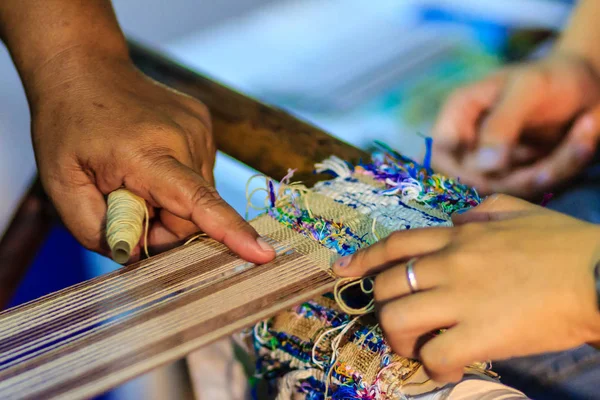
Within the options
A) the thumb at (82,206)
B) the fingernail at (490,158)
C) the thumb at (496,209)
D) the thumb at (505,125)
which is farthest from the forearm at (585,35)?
the thumb at (82,206)

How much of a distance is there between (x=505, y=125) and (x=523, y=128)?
0.10 meters

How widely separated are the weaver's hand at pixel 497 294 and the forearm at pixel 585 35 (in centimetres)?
93

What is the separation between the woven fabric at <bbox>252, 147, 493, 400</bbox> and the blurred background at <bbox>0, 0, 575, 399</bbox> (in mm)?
845

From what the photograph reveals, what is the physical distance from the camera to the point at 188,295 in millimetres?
771

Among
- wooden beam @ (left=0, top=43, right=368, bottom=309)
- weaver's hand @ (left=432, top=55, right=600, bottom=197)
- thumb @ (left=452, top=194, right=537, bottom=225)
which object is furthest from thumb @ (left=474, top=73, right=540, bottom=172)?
thumb @ (left=452, top=194, right=537, bottom=225)

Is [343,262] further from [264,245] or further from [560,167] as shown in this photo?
[560,167]

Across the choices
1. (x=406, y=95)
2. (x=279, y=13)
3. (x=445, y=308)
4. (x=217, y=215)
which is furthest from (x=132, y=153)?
(x=279, y=13)

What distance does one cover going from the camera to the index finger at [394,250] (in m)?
0.69

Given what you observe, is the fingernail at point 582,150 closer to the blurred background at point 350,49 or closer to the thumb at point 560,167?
the thumb at point 560,167

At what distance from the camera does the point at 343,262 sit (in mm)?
768

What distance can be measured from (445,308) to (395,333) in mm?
61

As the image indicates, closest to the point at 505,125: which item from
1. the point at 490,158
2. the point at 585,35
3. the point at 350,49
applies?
the point at 490,158

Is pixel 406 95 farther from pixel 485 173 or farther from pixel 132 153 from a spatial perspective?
pixel 132 153

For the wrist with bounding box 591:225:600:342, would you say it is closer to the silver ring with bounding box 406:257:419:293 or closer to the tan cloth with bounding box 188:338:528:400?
the silver ring with bounding box 406:257:419:293
